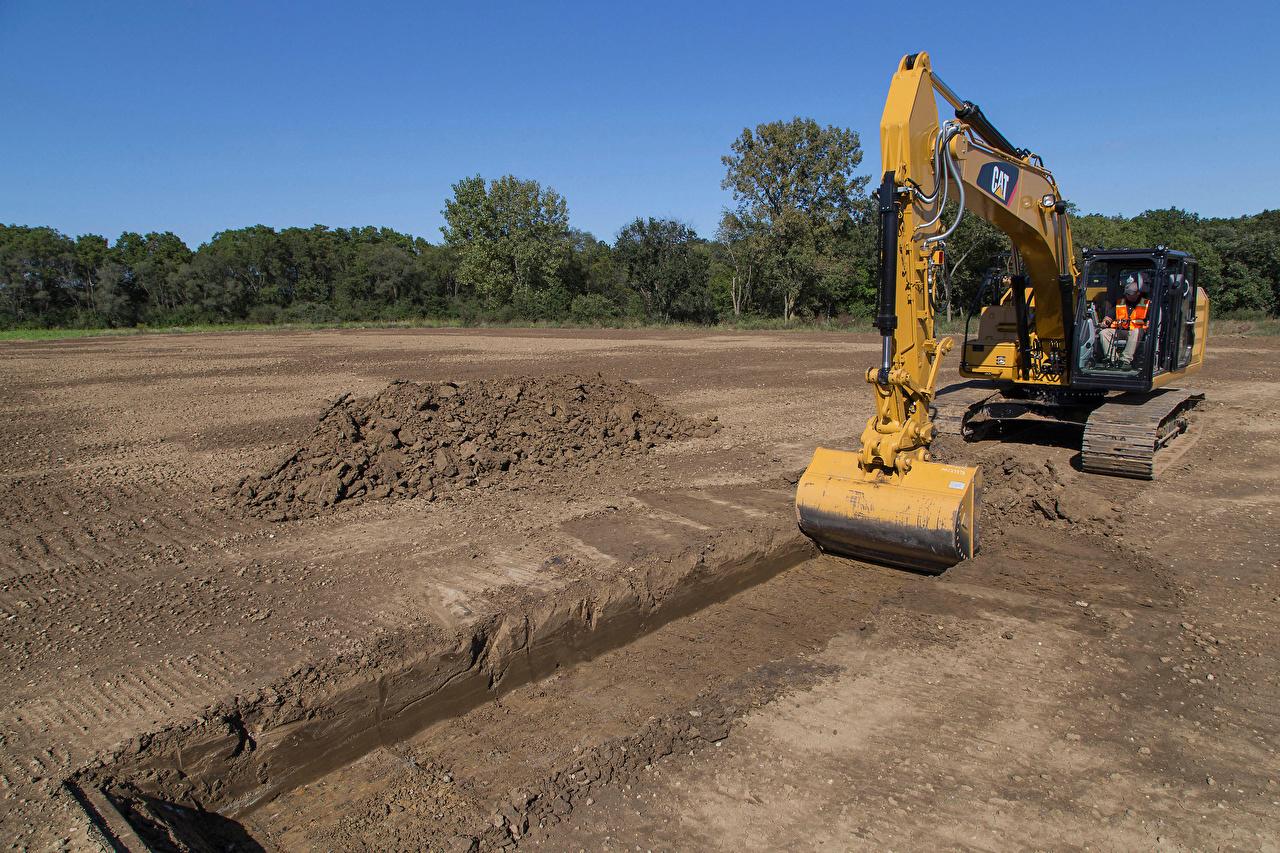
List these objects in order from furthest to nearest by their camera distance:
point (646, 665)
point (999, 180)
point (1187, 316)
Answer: point (1187, 316), point (999, 180), point (646, 665)

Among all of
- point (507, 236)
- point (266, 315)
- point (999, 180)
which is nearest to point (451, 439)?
point (999, 180)

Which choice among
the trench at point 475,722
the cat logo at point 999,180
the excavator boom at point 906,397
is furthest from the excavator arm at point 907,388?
the trench at point 475,722

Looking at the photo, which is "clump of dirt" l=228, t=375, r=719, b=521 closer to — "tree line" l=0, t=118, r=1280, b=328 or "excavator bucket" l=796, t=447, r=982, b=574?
"excavator bucket" l=796, t=447, r=982, b=574

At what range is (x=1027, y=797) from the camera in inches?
143

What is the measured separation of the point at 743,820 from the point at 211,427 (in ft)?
39.7

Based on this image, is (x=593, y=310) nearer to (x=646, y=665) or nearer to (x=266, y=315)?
(x=266, y=315)

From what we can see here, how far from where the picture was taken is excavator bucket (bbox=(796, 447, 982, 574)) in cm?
588

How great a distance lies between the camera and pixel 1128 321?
9.07m

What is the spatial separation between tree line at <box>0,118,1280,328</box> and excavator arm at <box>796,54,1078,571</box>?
25.1 m

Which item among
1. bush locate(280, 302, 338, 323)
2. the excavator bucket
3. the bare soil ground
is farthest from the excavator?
bush locate(280, 302, 338, 323)

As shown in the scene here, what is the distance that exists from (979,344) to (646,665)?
276 inches

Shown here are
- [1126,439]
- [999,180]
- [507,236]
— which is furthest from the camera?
[507,236]

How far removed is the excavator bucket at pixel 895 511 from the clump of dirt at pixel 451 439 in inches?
158

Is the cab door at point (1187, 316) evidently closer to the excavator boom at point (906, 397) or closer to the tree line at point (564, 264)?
the excavator boom at point (906, 397)
